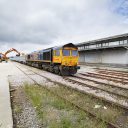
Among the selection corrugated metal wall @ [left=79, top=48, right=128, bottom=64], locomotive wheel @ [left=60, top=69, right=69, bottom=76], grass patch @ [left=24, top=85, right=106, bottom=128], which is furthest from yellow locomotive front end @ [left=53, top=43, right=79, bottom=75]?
corrugated metal wall @ [left=79, top=48, right=128, bottom=64]

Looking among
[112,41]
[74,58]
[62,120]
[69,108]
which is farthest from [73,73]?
[112,41]

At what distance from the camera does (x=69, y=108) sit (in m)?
7.12

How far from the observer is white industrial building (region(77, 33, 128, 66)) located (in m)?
30.4

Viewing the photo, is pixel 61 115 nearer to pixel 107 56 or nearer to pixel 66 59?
pixel 66 59

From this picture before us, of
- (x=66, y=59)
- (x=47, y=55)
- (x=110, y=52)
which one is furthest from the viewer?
(x=110, y=52)

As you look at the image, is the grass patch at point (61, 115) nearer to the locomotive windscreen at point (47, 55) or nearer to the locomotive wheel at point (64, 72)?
the locomotive wheel at point (64, 72)

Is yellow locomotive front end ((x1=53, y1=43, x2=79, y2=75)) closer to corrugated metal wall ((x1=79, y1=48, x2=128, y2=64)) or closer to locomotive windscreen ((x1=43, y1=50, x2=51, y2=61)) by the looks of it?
locomotive windscreen ((x1=43, y1=50, x2=51, y2=61))

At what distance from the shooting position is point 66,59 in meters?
19.1

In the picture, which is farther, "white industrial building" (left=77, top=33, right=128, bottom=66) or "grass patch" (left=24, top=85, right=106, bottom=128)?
"white industrial building" (left=77, top=33, right=128, bottom=66)

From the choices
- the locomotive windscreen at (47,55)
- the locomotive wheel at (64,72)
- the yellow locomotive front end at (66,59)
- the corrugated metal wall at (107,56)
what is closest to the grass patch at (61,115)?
the locomotive wheel at (64,72)

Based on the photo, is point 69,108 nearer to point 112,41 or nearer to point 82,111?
point 82,111

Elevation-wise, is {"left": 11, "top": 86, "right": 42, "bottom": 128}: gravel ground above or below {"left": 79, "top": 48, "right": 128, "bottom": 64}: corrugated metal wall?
below

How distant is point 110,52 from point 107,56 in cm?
114

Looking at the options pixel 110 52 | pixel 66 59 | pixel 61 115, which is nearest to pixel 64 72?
pixel 66 59
